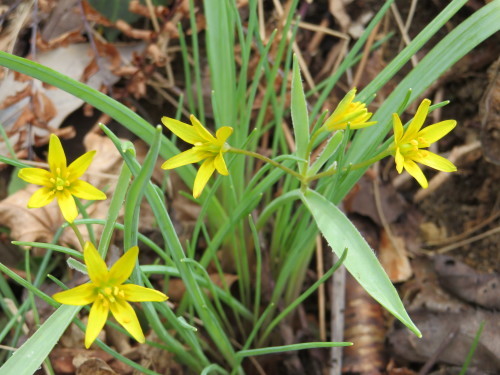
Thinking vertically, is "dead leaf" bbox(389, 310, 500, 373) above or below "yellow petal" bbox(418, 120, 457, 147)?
below

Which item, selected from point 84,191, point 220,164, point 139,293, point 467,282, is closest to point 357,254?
point 220,164

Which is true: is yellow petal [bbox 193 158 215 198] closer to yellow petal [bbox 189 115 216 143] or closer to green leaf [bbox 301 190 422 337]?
yellow petal [bbox 189 115 216 143]

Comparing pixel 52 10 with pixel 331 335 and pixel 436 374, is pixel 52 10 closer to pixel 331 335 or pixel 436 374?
pixel 331 335

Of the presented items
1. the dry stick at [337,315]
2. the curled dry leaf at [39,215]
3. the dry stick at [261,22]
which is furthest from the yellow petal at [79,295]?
the dry stick at [261,22]

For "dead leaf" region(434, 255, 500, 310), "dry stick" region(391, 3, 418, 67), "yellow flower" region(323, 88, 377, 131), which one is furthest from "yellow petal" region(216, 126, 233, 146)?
"dry stick" region(391, 3, 418, 67)

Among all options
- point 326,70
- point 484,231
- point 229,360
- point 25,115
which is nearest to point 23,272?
point 25,115

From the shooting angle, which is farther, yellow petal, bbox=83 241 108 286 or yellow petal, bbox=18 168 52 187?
yellow petal, bbox=18 168 52 187

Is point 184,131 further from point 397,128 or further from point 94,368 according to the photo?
point 94,368
